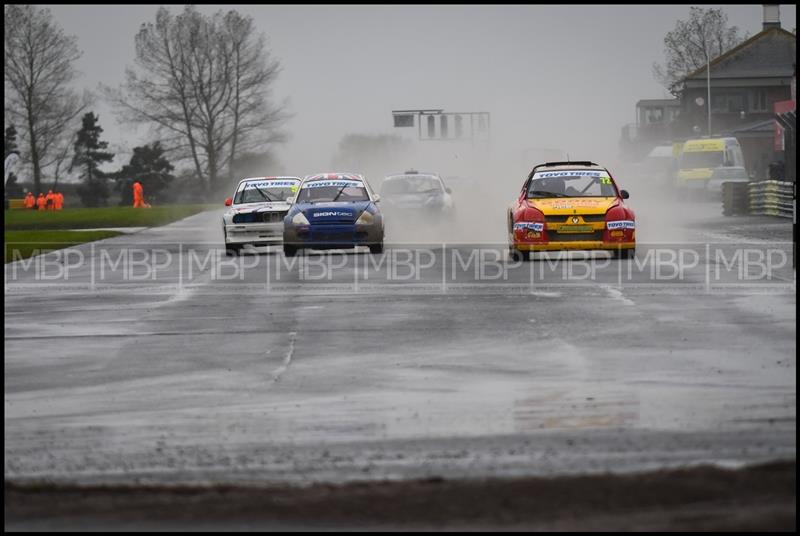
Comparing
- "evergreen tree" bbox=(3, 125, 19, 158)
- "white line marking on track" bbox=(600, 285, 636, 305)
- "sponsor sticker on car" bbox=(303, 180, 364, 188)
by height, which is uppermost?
"evergreen tree" bbox=(3, 125, 19, 158)

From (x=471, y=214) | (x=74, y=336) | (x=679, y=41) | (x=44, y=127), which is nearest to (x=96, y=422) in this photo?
(x=74, y=336)

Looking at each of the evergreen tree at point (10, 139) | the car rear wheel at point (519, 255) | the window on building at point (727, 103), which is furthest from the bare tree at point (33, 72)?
the car rear wheel at point (519, 255)

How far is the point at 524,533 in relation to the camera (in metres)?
6.41

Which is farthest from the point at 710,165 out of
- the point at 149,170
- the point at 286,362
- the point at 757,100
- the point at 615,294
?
the point at 149,170

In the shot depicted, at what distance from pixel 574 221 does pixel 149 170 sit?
88494mm

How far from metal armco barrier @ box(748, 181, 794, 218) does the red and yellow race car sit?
1614cm

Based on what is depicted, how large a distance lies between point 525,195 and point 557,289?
→ 17.3 feet

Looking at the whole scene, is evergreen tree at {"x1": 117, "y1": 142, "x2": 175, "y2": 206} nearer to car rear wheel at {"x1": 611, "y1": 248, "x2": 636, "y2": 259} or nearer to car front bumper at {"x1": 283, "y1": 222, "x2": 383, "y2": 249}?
car front bumper at {"x1": 283, "y1": 222, "x2": 383, "y2": 249}

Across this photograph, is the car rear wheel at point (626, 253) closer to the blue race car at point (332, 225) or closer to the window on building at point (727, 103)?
the blue race car at point (332, 225)

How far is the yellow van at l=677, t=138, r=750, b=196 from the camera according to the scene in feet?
176

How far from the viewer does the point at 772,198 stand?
41.1 metres

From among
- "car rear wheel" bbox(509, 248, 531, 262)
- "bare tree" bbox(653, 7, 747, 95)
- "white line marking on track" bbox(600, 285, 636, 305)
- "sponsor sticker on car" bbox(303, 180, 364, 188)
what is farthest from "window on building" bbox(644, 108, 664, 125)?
"white line marking on track" bbox(600, 285, 636, 305)

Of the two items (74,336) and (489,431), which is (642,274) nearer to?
(74,336)

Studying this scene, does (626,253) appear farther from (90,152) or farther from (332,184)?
(90,152)
